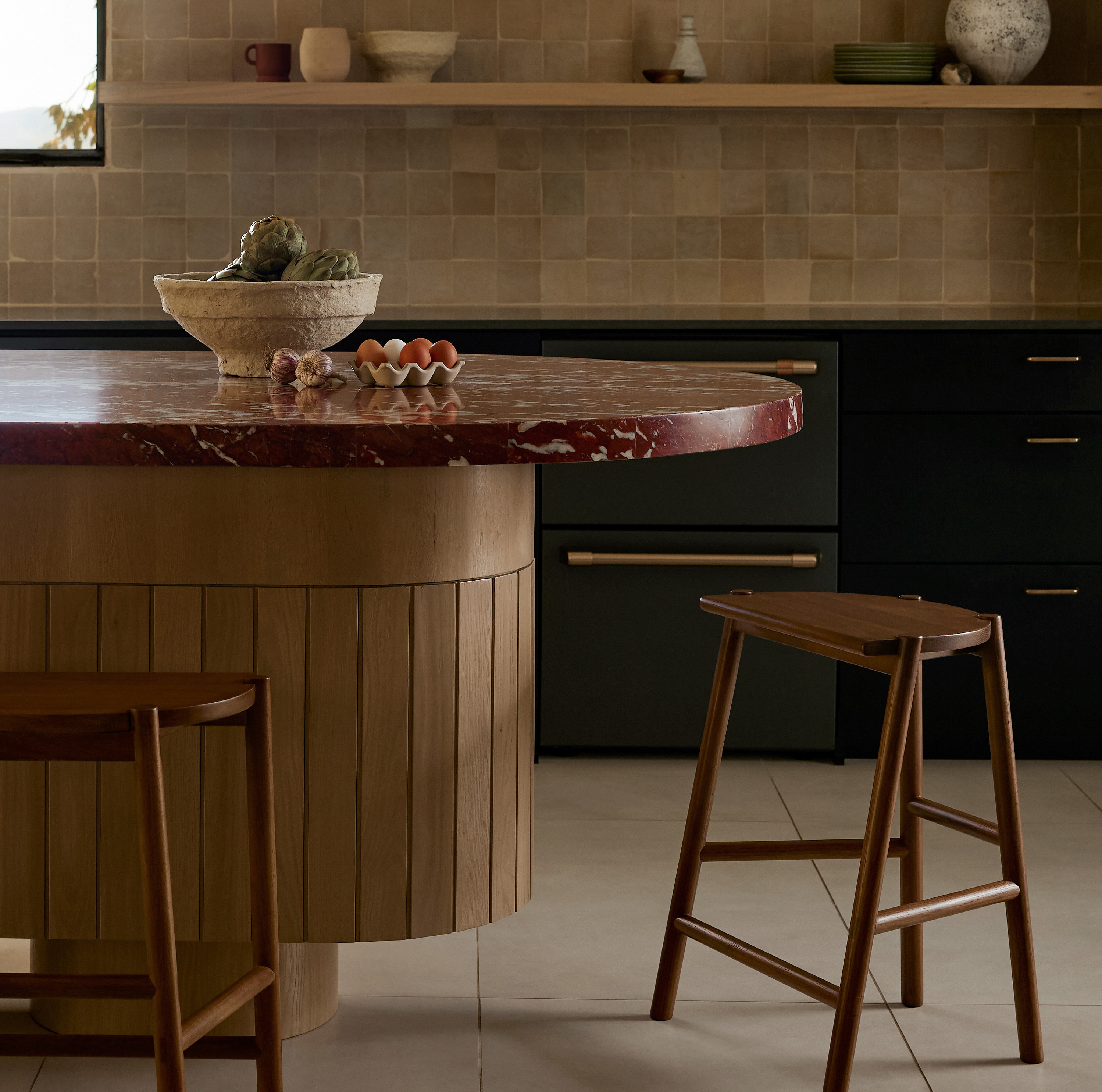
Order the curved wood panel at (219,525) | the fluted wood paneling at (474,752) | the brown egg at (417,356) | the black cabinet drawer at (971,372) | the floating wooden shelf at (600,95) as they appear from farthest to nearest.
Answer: the floating wooden shelf at (600,95) → the black cabinet drawer at (971,372) → the brown egg at (417,356) → the fluted wood paneling at (474,752) → the curved wood panel at (219,525)

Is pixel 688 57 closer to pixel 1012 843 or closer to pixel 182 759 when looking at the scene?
pixel 1012 843

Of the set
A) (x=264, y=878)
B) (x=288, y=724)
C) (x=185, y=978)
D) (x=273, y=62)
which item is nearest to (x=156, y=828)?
(x=264, y=878)

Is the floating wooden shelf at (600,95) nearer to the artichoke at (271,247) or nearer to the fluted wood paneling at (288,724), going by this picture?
the artichoke at (271,247)

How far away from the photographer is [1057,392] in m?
3.19

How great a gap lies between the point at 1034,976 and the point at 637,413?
0.99 metres

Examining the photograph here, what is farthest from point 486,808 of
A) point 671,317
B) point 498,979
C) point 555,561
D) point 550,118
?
point 550,118

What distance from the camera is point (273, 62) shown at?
3.66 meters

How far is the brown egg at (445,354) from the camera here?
1.97 meters

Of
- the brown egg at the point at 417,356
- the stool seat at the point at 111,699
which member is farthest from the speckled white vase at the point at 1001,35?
the stool seat at the point at 111,699

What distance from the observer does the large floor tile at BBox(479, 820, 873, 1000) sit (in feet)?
7.06

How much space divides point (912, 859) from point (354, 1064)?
822 millimetres

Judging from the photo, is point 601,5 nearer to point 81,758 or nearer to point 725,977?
point 725,977

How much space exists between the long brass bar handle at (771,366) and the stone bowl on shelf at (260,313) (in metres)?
1.27

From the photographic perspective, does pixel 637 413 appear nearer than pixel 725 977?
Yes
